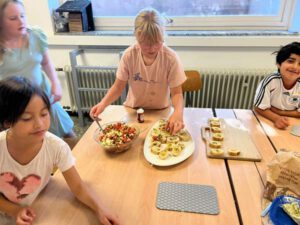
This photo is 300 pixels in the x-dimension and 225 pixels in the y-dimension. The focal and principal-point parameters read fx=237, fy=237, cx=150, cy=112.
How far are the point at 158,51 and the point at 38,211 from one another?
3.08 feet

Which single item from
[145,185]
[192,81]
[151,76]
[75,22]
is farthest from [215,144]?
[75,22]

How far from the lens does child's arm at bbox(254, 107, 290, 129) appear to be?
4.29 ft

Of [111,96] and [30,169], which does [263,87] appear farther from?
[30,169]

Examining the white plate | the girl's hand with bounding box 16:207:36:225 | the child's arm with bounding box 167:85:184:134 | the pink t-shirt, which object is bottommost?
the girl's hand with bounding box 16:207:36:225

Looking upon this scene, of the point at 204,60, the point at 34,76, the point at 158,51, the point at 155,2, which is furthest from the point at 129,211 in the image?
the point at 155,2

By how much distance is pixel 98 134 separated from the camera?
1193mm

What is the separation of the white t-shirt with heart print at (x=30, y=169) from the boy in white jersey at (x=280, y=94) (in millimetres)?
1150

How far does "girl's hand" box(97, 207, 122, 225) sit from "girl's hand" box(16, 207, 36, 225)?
0.73 ft

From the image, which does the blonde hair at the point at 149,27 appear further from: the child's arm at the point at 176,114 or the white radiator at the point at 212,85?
the white radiator at the point at 212,85

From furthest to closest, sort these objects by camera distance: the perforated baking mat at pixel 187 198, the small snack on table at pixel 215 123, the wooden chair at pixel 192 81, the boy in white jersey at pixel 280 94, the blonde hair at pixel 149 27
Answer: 1. the wooden chair at pixel 192 81
2. the boy in white jersey at pixel 280 94
3. the small snack on table at pixel 215 123
4. the blonde hair at pixel 149 27
5. the perforated baking mat at pixel 187 198

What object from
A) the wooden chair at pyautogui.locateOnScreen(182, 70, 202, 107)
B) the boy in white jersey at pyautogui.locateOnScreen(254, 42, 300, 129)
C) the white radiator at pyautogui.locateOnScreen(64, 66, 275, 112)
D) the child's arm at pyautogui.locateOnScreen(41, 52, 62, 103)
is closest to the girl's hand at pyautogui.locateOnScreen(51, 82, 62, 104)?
the child's arm at pyautogui.locateOnScreen(41, 52, 62, 103)

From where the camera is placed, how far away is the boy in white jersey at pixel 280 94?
1.39m

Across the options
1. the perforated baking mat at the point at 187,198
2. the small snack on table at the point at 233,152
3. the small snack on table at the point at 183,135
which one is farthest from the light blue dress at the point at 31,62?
the small snack on table at the point at 233,152

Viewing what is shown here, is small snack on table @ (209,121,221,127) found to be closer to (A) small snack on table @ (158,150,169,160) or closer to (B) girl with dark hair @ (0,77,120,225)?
(A) small snack on table @ (158,150,169,160)
